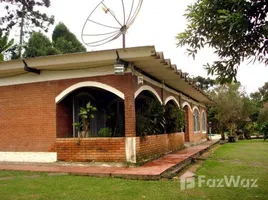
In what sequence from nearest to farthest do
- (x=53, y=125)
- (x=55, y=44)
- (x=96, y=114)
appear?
(x=53, y=125) < (x=96, y=114) < (x=55, y=44)

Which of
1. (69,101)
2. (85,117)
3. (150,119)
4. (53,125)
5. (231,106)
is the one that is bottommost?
(53,125)

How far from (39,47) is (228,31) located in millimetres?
23389

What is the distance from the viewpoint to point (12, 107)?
11.4 m

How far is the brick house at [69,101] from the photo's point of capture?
966cm

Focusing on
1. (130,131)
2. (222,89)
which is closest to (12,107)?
(130,131)

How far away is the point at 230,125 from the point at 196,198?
2355 cm

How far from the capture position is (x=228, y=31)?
4.33 metres

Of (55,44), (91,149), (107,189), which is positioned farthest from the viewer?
(55,44)

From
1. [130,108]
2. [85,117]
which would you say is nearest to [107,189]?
[130,108]

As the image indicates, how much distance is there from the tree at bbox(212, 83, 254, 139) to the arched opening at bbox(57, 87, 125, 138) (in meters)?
15.9

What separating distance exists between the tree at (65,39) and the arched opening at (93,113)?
543 inches

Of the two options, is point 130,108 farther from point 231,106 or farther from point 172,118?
point 231,106

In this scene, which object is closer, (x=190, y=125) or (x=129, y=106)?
(x=129, y=106)

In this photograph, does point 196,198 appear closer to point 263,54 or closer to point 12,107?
point 263,54
